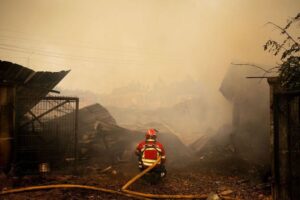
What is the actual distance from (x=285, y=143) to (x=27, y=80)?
782 centimetres

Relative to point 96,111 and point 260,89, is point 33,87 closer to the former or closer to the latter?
point 96,111

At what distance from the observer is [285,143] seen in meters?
6.10

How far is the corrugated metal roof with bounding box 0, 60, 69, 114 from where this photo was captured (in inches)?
323

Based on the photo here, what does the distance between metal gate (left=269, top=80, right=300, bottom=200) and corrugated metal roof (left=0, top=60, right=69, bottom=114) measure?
644 cm

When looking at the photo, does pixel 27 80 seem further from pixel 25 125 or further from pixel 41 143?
pixel 41 143

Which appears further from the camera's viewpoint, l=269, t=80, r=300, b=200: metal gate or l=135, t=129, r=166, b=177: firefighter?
l=135, t=129, r=166, b=177: firefighter

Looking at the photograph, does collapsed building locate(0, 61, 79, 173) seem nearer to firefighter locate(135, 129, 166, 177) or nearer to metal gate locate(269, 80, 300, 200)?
firefighter locate(135, 129, 166, 177)

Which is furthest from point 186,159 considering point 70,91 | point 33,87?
point 70,91

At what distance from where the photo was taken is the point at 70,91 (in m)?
42.1

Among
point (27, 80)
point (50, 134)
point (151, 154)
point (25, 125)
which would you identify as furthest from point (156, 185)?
point (27, 80)

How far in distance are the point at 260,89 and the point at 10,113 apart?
36.0 ft

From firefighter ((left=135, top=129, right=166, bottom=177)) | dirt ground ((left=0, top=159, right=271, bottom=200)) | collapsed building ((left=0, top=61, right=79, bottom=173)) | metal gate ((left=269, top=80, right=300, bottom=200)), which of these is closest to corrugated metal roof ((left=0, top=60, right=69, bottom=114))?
collapsed building ((left=0, top=61, right=79, bottom=173))

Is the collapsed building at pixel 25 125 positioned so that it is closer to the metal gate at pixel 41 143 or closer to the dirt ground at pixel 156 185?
the metal gate at pixel 41 143

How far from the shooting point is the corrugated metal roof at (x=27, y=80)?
26.9 ft
